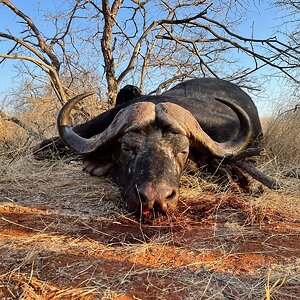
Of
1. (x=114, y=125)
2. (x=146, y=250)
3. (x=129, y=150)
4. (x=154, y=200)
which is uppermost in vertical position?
(x=114, y=125)

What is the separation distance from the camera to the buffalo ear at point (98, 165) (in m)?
3.63

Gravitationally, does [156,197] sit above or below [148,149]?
below

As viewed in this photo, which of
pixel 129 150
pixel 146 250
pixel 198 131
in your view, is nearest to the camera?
pixel 146 250

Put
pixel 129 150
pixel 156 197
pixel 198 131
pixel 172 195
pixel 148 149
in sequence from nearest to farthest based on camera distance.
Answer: pixel 156 197 → pixel 172 195 → pixel 148 149 → pixel 129 150 → pixel 198 131

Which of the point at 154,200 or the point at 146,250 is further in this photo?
the point at 154,200

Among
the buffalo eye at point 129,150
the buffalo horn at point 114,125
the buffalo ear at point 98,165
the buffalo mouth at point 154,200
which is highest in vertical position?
the buffalo horn at point 114,125

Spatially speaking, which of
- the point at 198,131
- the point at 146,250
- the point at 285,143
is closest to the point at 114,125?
the point at 198,131

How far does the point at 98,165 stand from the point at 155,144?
92 centimetres

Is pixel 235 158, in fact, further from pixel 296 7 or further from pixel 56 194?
pixel 296 7

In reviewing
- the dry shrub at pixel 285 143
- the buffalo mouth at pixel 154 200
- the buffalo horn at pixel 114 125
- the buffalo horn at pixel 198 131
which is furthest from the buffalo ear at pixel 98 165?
the dry shrub at pixel 285 143

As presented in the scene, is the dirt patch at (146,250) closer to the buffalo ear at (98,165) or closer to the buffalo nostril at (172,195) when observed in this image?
the buffalo nostril at (172,195)

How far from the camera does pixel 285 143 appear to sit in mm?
5078

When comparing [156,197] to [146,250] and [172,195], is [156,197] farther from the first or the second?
[146,250]

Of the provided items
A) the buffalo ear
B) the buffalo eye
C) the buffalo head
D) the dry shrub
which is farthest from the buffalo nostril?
the dry shrub
